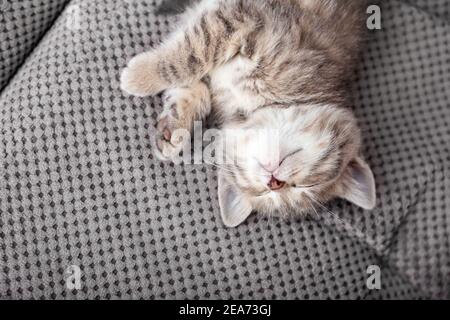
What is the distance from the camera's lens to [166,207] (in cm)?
126

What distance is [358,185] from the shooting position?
129 centimetres

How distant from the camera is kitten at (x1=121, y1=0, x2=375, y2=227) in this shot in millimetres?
1220

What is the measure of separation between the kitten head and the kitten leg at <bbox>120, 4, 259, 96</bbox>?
19 centimetres

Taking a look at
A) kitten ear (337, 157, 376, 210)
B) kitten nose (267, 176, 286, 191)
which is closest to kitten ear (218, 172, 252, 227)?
kitten nose (267, 176, 286, 191)

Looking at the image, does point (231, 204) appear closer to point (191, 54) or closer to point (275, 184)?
point (275, 184)

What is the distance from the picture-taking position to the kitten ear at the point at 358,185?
1255 mm

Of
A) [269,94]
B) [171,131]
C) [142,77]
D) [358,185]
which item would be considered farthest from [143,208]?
[358,185]

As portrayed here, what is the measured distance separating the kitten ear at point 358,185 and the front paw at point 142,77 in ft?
1.89

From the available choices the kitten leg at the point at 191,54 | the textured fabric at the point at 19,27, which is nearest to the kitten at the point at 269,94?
the kitten leg at the point at 191,54

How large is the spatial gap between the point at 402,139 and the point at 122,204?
2.87 ft

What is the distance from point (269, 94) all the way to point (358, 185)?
35cm

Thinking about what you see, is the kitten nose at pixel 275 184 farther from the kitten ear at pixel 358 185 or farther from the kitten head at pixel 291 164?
the kitten ear at pixel 358 185
